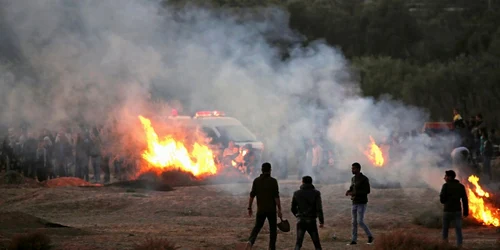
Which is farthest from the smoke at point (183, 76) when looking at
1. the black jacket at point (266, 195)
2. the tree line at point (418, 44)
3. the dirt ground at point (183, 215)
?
the black jacket at point (266, 195)

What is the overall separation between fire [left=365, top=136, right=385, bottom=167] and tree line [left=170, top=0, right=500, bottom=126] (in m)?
12.4

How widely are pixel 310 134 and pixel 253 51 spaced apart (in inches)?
131

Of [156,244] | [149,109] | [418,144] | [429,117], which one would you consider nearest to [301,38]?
[429,117]

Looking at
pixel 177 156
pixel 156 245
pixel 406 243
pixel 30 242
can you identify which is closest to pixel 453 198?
pixel 406 243

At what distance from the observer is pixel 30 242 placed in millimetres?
18000

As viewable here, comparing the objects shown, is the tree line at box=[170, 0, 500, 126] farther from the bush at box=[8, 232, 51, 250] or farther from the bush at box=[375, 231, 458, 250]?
the bush at box=[375, 231, 458, 250]

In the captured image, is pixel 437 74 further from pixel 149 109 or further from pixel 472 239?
pixel 472 239

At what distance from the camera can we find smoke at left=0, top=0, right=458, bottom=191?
30.5m

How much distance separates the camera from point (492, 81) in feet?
164

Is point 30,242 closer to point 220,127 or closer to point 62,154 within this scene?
point 62,154

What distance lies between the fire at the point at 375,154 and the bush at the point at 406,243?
44.3 ft

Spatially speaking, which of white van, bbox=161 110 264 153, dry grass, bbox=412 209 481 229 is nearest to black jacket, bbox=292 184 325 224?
dry grass, bbox=412 209 481 229

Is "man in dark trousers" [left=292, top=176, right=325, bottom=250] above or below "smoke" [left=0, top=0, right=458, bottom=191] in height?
below

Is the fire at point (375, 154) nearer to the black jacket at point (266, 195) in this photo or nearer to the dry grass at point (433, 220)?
the dry grass at point (433, 220)
